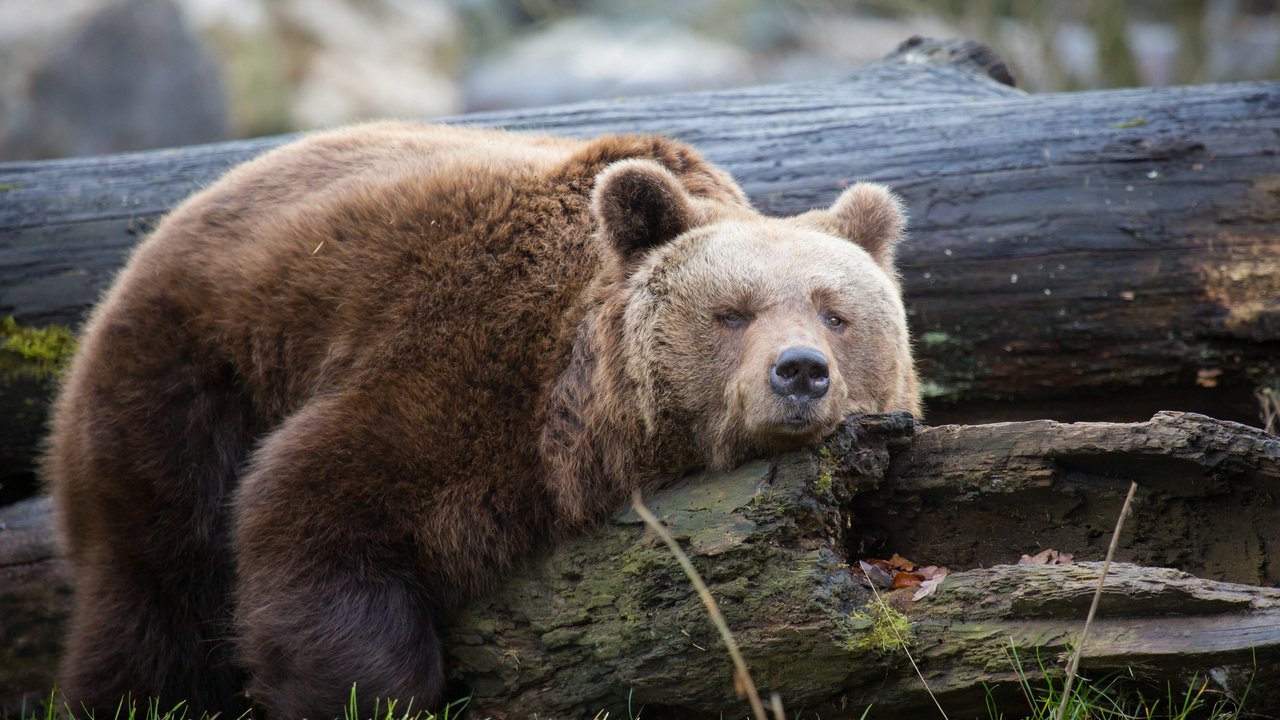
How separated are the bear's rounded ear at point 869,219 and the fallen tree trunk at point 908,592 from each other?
3.55 feet

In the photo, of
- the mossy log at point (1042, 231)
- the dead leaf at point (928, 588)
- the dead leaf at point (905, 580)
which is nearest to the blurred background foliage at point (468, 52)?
the mossy log at point (1042, 231)

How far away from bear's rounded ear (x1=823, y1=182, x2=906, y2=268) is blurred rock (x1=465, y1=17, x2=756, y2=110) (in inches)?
655

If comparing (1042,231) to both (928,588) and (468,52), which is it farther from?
(468,52)

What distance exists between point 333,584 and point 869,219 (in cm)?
260

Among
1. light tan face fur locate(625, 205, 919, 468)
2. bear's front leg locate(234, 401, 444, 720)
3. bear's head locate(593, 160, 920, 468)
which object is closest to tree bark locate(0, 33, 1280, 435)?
bear's head locate(593, 160, 920, 468)

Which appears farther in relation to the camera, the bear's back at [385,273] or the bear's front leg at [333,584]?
the bear's back at [385,273]

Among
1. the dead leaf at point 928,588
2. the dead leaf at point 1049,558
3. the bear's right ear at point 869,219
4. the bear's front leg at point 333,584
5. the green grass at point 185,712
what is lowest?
the green grass at point 185,712

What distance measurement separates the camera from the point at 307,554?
13.7 feet

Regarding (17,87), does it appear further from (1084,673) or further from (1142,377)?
(1084,673)

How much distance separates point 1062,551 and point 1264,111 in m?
3.22

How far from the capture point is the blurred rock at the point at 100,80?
53.9 feet

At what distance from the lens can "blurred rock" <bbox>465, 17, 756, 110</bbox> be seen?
22.0m

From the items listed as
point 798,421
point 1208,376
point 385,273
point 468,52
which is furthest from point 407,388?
point 468,52

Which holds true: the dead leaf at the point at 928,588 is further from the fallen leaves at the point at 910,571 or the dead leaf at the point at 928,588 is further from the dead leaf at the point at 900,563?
the dead leaf at the point at 900,563
